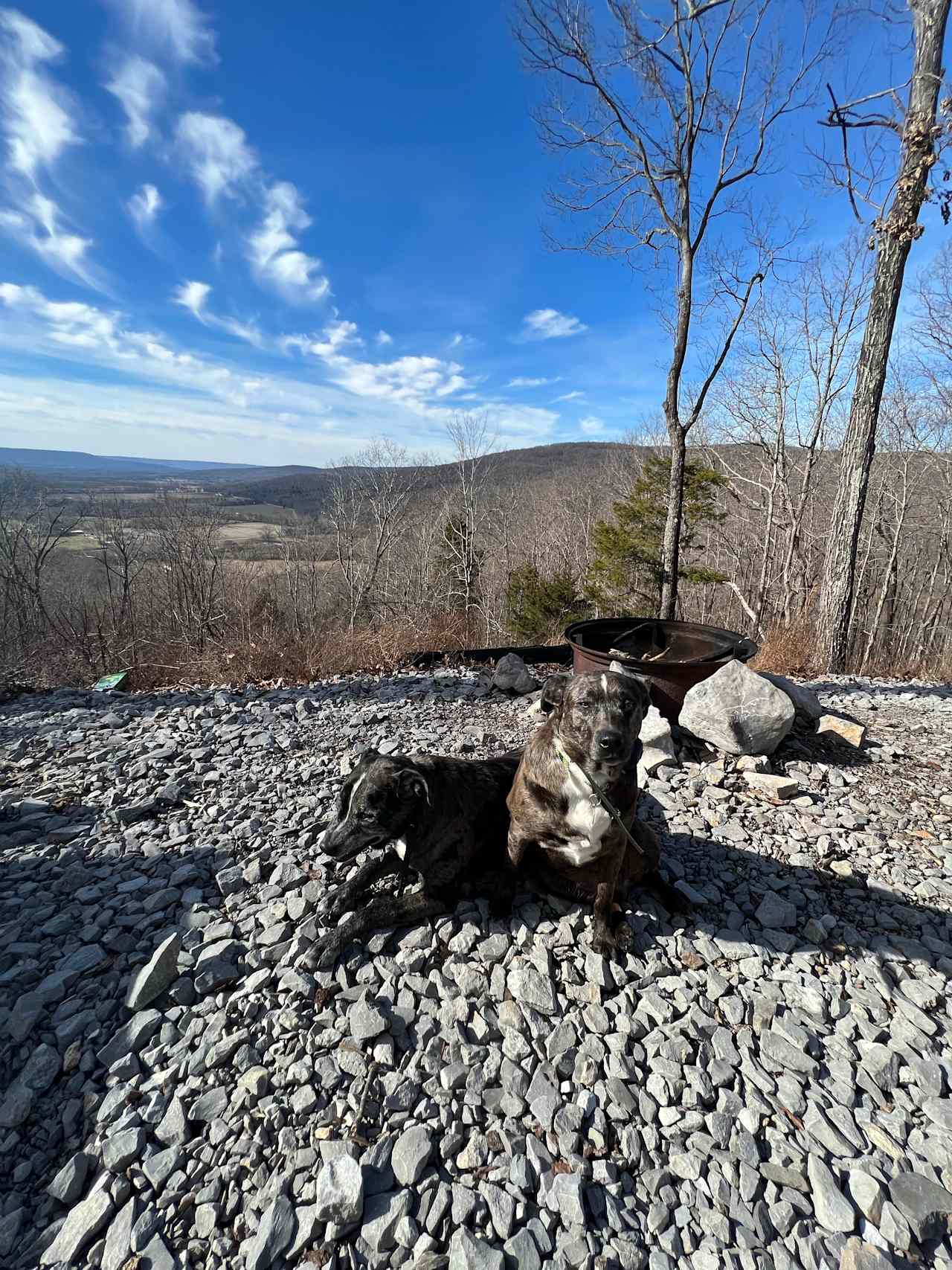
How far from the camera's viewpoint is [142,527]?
2102 cm

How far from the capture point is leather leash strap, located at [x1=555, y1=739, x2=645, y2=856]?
215 centimetres

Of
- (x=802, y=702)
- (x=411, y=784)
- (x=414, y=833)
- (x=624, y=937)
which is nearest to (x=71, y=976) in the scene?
(x=414, y=833)

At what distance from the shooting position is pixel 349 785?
2354mm

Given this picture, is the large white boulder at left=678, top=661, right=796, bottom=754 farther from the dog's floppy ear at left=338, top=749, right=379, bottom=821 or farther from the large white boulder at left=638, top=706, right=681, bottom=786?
the dog's floppy ear at left=338, top=749, right=379, bottom=821

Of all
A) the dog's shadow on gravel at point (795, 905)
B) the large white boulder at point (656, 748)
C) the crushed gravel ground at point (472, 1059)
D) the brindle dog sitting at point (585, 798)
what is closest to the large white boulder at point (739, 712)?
the large white boulder at point (656, 748)

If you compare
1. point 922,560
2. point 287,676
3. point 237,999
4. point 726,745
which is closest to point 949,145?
point 726,745

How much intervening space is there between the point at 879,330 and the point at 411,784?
8252 mm

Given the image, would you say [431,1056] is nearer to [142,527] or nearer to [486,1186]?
[486,1186]

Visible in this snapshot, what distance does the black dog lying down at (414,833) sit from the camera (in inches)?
90.7

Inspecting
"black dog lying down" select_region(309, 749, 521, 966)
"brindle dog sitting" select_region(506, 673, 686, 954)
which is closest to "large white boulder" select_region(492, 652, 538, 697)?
"black dog lying down" select_region(309, 749, 521, 966)

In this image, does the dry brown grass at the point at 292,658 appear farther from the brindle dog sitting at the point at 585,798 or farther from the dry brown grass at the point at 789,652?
the brindle dog sitting at the point at 585,798

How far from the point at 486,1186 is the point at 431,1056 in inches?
17.2

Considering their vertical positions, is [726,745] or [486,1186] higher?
[726,745]

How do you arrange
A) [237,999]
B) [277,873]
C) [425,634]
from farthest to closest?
[425,634], [277,873], [237,999]
